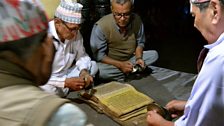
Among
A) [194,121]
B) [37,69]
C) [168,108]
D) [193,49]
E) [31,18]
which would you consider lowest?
[193,49]

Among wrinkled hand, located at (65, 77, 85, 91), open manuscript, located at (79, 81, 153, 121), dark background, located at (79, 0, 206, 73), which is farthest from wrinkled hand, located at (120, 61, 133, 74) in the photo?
dark background, located at (79, 0, 206, 73)

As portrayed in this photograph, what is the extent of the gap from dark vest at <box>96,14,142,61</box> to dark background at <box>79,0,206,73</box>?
0.67m

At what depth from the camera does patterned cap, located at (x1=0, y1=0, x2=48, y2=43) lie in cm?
85

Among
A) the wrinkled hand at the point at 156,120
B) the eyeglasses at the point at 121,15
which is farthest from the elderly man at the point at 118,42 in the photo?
the wrinkled hand at the point at 156,120

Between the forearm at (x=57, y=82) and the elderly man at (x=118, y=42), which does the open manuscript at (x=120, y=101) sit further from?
the elderly man at (x=118, y=42)

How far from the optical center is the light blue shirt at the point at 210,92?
1.42m

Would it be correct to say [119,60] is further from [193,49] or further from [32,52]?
[32,52]

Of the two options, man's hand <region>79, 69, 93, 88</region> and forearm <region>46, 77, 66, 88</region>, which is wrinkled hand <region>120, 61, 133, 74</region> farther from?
forearm <region>46, 77, 66, 88</region>

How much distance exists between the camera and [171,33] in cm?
515

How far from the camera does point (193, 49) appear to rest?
A: 471 cm

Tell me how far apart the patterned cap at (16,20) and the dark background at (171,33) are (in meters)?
3.38

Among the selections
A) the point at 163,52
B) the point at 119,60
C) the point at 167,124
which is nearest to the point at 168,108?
the point at 167,124

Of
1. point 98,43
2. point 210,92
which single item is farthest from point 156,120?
point 98,43

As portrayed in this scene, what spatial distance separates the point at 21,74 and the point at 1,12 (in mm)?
152
